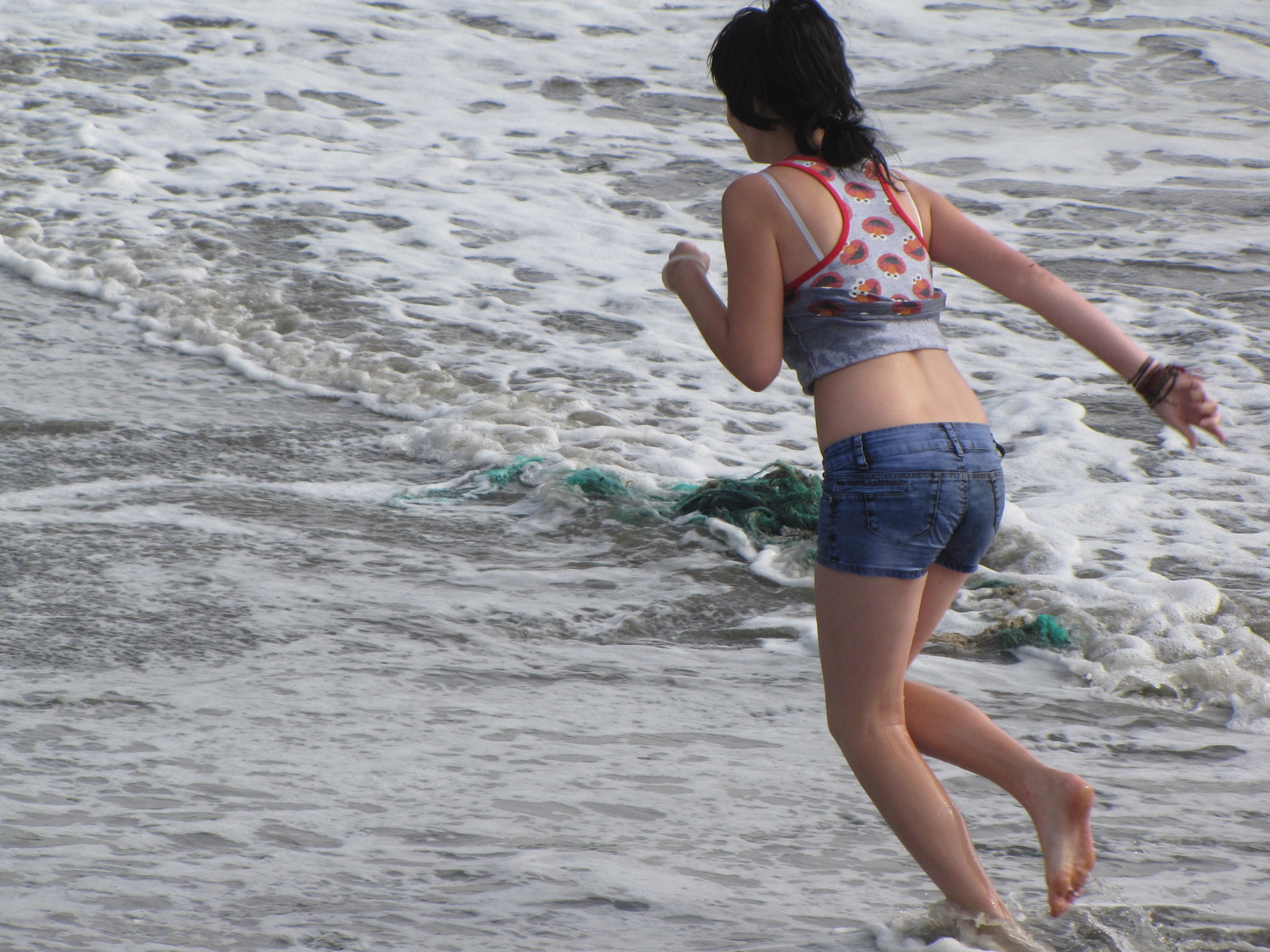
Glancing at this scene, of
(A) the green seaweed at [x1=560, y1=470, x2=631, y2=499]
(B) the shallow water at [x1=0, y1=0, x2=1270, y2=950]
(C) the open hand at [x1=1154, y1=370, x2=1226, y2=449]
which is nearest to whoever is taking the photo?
(C) the open hand at [x1=1154, y1=370, x2=1226, y2=449]

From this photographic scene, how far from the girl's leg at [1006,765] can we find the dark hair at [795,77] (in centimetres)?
73

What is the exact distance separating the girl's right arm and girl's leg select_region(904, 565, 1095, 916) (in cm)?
44

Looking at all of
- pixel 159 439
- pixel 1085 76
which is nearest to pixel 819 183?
pixel 159 439

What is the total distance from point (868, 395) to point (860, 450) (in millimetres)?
94

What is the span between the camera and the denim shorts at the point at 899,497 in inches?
77.9

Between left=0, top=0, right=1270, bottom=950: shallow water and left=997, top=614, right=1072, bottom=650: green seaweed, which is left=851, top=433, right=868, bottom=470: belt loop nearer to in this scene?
left=0, top=0, right=1270, bottom=950: shallow water

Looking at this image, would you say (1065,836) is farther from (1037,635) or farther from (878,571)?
(1037,635)

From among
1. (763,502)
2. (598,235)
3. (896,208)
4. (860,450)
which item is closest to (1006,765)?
(860,450)

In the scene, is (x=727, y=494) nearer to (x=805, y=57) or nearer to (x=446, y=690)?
(x=446, y=690)

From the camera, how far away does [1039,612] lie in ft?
12.7

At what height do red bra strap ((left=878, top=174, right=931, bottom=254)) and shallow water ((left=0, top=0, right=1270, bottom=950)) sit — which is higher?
red bra strap ((left=878, top=174, right=931, bottom=254))

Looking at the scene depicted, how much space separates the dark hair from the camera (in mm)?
2010

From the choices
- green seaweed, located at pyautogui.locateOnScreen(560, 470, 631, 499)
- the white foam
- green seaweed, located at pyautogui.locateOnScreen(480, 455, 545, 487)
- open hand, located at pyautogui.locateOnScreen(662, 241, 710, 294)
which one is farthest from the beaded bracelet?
green seaweed, located at pyautogui.locateOnScreen(480, 455, 545, 487)

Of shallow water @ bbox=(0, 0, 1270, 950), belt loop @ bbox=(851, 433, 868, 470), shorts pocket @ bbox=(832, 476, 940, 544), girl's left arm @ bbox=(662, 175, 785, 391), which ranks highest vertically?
girl's left arm @ bbox=(662, 175, 785, 391)
